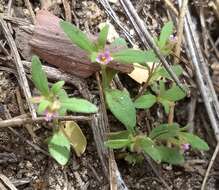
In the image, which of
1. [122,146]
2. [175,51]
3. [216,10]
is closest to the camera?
[122,146]

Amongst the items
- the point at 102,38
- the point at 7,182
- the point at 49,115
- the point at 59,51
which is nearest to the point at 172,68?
the point at 102,38

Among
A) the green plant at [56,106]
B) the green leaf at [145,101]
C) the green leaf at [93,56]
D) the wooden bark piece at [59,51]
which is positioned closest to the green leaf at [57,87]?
the green plant at [56,106]

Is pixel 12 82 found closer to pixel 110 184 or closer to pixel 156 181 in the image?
pixel 110 184

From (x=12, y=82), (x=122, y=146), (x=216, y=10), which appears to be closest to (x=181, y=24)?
(x=216, y=10)

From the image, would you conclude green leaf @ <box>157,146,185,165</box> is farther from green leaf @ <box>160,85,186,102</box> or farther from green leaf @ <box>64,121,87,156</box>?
green leaf @ <box>64,121,87,156</box>

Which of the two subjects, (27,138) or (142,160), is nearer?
(27,138)

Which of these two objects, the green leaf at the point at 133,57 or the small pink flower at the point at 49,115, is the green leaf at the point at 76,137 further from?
the green leaf at the point at 133,57
